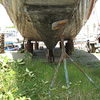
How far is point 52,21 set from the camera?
204 cm

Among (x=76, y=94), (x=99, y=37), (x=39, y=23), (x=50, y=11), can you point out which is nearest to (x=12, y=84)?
(x=76, y=94)

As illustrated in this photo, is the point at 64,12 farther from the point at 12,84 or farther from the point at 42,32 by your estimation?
the point at 12,84

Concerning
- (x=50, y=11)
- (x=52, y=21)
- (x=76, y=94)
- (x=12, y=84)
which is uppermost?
(x=50, y=11)

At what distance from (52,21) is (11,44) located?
26052 mm

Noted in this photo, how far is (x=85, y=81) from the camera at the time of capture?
6.69 ft

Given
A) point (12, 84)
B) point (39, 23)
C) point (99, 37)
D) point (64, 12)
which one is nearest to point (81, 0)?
point (64, 12)

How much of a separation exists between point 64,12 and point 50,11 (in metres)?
0.27

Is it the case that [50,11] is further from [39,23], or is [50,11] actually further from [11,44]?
[11,44]

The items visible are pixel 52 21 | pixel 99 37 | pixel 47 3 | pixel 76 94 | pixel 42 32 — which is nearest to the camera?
pixel 76 94

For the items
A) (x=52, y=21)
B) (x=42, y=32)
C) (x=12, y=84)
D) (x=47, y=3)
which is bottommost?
(x=12, y=84)

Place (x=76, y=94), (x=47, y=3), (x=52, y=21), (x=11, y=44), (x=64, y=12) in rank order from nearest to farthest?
(x=76, y=94) → (x=47, y=3) → (x=64, y=12) → (x=52, y=21) → (x=11, y=44)

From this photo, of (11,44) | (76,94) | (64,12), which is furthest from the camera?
(11,44)

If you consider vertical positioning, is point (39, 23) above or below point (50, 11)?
below

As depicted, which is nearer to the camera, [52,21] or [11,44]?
A: [52,21]
